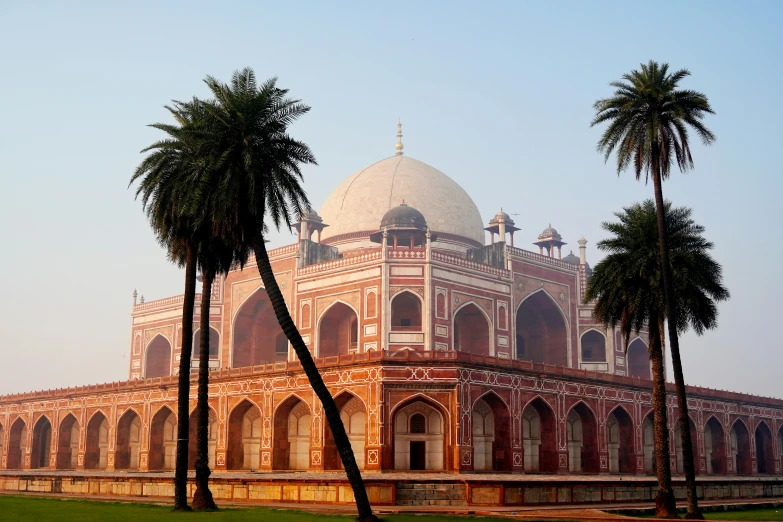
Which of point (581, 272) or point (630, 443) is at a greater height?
point (581, 272)

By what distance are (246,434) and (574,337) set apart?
19542 mm

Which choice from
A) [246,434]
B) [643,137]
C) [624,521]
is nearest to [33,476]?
[246,434]

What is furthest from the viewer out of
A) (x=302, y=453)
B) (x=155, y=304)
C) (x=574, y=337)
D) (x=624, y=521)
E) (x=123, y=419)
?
(x=155, y=304)


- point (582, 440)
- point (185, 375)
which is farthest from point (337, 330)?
point (185, 375)

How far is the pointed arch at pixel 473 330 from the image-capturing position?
147 ft

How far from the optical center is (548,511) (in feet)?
69.9

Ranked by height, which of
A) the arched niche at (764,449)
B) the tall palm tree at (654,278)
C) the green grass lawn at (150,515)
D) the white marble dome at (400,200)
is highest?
the white marble dome at (400,200)

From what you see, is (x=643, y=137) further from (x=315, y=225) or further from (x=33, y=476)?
(x=315, y=225)

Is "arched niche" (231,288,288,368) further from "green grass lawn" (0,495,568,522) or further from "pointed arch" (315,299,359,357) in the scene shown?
"green grass lawn" (0,495,568,522)

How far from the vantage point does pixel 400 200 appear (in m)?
51.9

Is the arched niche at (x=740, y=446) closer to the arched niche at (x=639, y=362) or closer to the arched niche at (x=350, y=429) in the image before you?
the arched niche at (x=639, y=362)

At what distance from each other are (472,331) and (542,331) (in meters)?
6.47

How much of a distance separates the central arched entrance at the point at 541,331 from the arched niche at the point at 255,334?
1358 centimetres

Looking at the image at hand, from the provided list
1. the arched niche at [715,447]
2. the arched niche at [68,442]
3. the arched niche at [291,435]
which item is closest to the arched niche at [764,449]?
the arched niche at [715,447]
